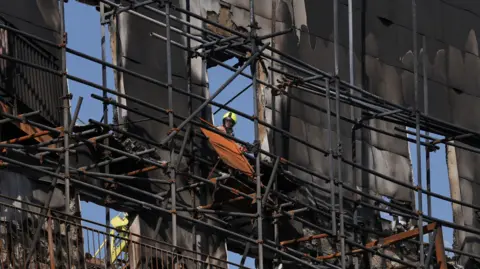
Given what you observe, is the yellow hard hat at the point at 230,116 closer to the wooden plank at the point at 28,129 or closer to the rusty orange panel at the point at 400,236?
the rusty orange panel at the point at 400,236

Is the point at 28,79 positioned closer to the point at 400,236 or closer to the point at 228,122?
the point at 228,122

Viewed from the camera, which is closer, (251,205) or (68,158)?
(68,158)

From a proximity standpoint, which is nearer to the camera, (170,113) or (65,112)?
(65,112)

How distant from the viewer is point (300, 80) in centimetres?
2695

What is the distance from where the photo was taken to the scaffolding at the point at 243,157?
74.4 ft

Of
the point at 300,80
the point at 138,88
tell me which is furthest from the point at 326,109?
the point at 138,88

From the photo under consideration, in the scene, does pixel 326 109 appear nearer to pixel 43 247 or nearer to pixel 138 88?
pixel 138 88

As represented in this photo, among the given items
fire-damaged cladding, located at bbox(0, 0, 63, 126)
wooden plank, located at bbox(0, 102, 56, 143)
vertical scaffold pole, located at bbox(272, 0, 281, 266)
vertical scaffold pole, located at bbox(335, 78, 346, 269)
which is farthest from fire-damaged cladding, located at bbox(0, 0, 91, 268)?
vertical scaffold pole, located at bbox(335, 78, 346, 269)

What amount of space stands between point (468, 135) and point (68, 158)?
9.19 metres

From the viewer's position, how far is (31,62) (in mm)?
23484

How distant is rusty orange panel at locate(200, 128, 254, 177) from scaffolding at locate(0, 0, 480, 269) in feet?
0.06

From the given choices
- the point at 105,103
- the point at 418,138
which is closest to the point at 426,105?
the point at 418,138

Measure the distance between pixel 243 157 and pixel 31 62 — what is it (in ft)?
12.1

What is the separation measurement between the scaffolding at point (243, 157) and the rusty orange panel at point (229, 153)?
0.06 feet
